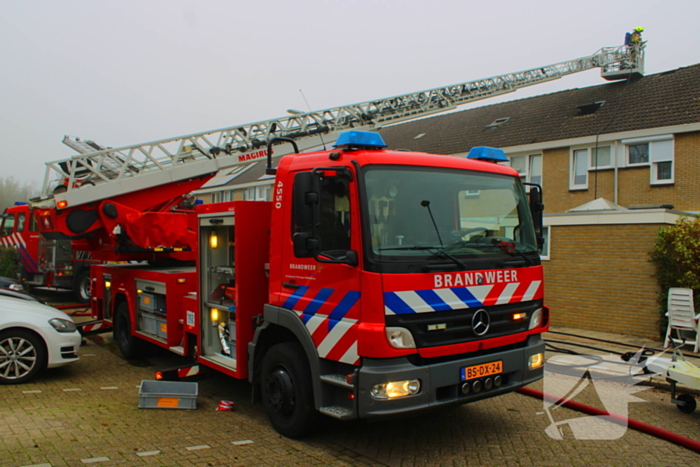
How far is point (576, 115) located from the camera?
755 inches

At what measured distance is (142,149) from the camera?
9227 mm

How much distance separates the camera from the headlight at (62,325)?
7000mm

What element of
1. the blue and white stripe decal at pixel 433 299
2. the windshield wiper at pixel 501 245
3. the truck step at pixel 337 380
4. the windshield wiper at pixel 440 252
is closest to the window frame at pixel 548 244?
the windshield wiper at pixel 501 245

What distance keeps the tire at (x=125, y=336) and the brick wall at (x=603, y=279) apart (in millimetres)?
8986

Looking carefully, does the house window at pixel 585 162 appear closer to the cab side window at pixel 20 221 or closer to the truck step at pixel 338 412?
the truck step at pixel 338 412

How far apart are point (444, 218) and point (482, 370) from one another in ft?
4.33

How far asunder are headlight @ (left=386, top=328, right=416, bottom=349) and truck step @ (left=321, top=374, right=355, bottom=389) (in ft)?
1.56

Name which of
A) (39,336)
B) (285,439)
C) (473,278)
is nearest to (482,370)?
(473,278)

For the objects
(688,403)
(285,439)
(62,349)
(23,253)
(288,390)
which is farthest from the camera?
(23,253)

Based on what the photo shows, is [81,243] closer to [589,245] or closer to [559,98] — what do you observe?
[589,245]

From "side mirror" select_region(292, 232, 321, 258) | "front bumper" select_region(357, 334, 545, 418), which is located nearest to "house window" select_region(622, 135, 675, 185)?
"front bumper" select_region(357, 334, 545, 418)

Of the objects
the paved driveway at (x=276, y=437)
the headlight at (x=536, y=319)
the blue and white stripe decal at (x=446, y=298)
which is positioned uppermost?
the blue and white stripe decal at (x=446, y=298)

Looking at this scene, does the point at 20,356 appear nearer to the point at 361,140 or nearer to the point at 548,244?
the point at 361,140

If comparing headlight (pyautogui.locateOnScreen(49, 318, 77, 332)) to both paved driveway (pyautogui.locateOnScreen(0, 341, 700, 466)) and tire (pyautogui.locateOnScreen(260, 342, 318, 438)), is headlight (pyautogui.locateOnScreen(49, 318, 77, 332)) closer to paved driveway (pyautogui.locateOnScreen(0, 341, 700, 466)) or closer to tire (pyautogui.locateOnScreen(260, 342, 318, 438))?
paved driveway (pyautogui.locateOnScreen(0, 341, 700, 466))
